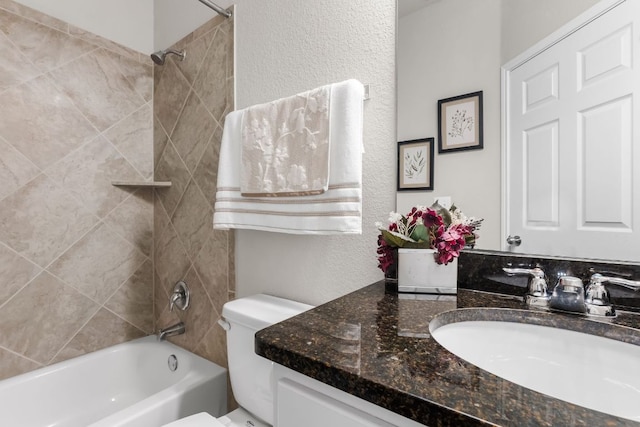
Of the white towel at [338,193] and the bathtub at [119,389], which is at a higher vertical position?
the white towel at [338,193]

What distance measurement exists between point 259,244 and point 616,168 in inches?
43.1

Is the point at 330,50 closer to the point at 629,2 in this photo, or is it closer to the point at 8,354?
the point at 629,2

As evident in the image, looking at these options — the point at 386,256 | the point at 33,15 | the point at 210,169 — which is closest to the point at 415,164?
the point at 386,256

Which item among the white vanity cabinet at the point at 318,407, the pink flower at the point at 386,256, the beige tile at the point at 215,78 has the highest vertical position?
the beige tile at the point at 215,78

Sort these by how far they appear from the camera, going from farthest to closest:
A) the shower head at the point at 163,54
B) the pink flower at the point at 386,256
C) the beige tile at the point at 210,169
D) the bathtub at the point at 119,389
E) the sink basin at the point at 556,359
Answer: the shower head at the point at 163,54 → the beige tile at the point at 210,169 → the bathtub at the point at 119,389 → the pink flower at the point at 386,256 → the sink basin at the point at 556,359

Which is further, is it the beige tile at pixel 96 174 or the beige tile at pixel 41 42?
the beige tile at pixel 96 174

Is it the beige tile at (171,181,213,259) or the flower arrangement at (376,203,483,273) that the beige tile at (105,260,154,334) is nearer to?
the beige tile at (171,181,213,259)

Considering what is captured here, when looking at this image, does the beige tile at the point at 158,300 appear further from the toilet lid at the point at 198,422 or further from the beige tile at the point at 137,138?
the toilet lid at the point at 198,422

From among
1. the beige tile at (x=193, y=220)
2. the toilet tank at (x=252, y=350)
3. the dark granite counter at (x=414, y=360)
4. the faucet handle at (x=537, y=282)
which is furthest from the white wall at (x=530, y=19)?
the beige tile at (x=193, y=220)

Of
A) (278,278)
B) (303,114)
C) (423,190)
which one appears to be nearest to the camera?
(423,190)

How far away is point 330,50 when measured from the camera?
3.57 ft

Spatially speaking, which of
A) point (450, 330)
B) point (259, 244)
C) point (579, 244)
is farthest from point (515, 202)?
point (259, 244)

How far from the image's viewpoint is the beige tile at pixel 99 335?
1561 millimetres

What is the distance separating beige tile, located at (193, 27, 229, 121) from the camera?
1.44 metres
